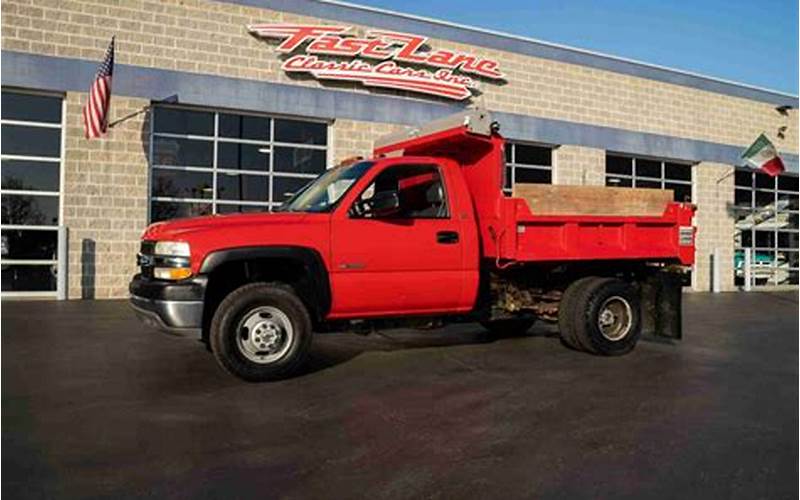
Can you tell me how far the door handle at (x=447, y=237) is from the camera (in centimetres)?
783

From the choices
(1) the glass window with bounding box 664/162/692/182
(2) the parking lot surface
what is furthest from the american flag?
(1) the glass window with bounding box 664/162/692/182

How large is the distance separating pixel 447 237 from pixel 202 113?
390 inches

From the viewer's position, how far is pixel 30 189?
14.6 m

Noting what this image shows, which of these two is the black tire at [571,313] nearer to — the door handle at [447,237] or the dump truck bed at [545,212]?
the dump truck bed at [545,212]

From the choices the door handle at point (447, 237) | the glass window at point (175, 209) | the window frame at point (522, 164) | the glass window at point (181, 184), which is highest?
the window frame at point (522, 164)

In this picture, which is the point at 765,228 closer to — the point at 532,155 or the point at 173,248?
the point at 532,155

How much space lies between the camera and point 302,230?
23.4ft

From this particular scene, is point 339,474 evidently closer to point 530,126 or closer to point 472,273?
point 472,273

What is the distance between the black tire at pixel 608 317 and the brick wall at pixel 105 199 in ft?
32.3

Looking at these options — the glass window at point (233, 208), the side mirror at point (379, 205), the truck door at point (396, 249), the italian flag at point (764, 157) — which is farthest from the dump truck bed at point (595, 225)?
the italian flag at point (764, 157)

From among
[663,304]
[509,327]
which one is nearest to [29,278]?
[509,327]

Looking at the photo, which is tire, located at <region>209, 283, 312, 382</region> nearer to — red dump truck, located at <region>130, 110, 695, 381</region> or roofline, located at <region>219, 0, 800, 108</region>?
red dump truck, located at <region>130, 110, 695, 381</region>

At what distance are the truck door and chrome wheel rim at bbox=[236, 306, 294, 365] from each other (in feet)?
2.06

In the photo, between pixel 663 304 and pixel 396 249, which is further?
pixel 663 304
